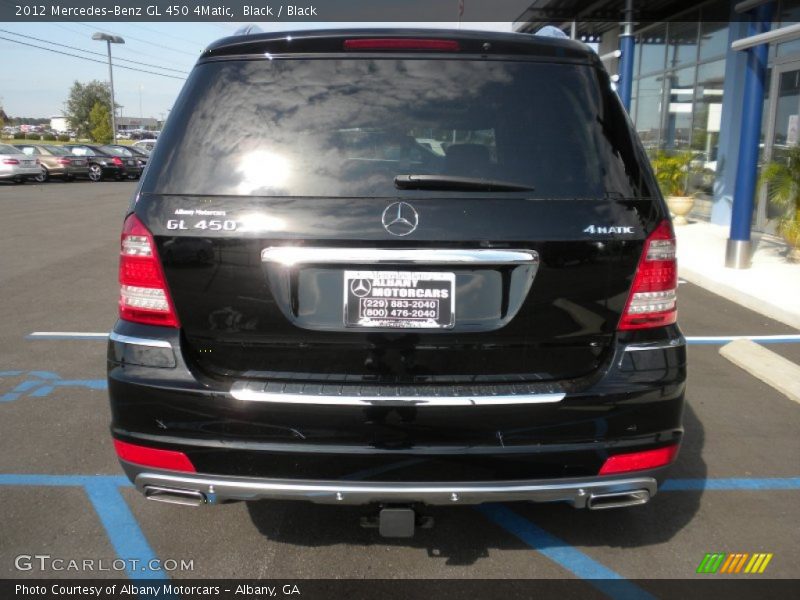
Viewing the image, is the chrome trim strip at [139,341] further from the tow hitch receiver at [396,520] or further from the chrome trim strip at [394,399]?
the tow hitch receiver at [396,520]

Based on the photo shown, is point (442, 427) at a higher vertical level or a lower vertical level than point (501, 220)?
lower

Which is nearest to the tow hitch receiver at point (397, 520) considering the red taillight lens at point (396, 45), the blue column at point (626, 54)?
the red taillight lens at point (396, 45)

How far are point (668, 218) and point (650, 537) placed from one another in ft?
4.71

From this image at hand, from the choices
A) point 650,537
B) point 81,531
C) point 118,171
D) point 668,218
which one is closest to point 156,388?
point 81,531

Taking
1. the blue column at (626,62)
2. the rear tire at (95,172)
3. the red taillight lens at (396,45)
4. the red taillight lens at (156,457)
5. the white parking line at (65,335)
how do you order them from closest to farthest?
1. the red taillight lens at (156,457)
2. the red taillight lens at (396,45)
3. the white parking line at (65,335)
4. the blue column at (626,62)
5. the rear tire at (95,172)

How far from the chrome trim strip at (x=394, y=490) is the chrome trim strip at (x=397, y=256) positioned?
73cm


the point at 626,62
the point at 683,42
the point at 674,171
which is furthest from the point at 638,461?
the point at 683,42

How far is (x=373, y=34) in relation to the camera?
8.32ft

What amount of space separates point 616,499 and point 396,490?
775 mm

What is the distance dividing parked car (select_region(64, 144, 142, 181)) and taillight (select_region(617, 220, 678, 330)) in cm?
3411

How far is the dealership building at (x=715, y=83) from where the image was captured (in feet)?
29.3

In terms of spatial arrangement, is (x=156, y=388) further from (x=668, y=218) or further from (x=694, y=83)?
(x=694, y=83)

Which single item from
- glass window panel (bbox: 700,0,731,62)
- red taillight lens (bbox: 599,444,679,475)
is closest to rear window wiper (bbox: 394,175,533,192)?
red taillight lens (bbox: 599,444,679,475)

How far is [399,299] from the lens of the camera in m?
2.32
